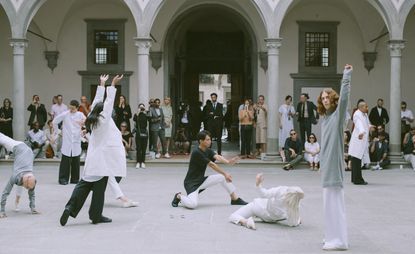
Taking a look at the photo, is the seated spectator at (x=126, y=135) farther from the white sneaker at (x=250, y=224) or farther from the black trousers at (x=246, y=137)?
the white sneaker at (x=250, y=224)

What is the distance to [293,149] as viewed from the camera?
18422 millimetres

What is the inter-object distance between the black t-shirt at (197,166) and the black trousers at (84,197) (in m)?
1.95

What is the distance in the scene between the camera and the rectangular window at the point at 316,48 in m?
23.3

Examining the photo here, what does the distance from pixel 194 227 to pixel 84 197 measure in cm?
172

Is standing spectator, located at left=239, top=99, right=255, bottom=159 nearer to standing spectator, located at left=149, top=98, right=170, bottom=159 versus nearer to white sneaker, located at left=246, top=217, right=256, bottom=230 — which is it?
standing spectator, located at left=149, top=98, right=170, bottom=159

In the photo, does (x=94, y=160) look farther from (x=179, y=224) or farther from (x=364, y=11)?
(x=364, y=11)

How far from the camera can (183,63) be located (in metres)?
27.0

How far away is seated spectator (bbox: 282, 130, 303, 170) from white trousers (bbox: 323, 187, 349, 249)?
35.0 feet

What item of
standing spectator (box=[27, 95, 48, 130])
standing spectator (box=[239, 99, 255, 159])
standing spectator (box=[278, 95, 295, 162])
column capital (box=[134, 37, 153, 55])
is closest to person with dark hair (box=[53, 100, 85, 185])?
column capital (box=[134, 37, 153, 55])

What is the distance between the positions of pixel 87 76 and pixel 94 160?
15.0 meters

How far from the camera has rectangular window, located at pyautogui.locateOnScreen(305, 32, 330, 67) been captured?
23.3 metres

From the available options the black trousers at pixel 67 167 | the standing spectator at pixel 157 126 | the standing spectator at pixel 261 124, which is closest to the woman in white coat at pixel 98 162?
the black trousers at pixel 67 167

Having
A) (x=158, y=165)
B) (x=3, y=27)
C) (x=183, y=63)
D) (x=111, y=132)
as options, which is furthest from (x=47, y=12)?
(x=111, y=132)

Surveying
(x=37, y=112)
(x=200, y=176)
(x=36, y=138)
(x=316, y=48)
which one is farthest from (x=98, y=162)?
(x=316, y=48)
